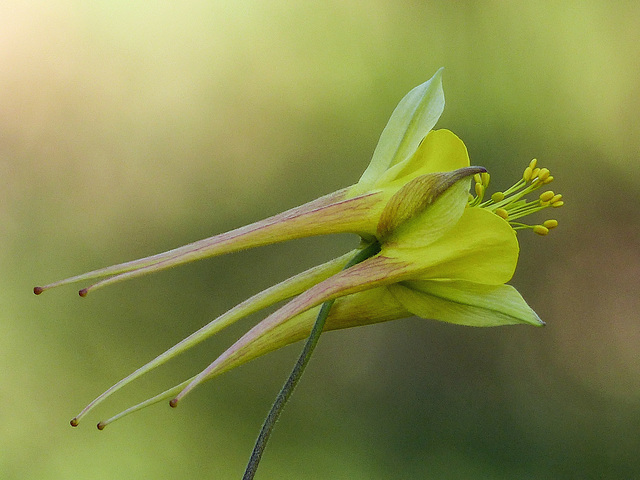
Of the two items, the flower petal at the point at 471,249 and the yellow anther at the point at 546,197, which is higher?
the yellow anther at the point at 546,197

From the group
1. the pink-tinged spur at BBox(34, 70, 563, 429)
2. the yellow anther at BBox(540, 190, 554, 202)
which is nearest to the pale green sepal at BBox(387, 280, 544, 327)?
the pink-tinged spur at BBox(34, 70, 563, 429)

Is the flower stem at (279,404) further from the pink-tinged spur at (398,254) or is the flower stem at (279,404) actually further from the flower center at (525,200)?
the flower center at (525,200)

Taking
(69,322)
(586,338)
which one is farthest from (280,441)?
(586,338)

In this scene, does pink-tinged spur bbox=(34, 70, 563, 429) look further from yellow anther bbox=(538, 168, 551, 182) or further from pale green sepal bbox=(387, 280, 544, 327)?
yellow anther bbox=(538, 168, 551, 182)

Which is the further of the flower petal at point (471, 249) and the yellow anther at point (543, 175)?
the yellow anther at point (543, 175)

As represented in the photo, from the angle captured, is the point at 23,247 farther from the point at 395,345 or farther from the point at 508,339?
the point at 508,339

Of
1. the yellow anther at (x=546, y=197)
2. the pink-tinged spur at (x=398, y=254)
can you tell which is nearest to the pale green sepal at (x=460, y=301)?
the pink-tinged spur at (x=398, y=254)
